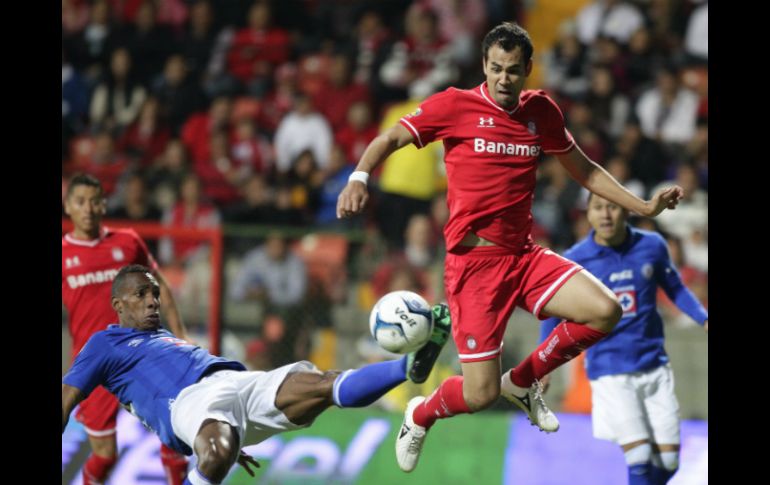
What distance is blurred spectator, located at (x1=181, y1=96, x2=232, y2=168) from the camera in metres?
14.0

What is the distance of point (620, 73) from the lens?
1331 cm

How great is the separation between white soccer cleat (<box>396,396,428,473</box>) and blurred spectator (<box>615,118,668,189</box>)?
569cm

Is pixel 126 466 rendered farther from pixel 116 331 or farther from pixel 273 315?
pixel 116 331

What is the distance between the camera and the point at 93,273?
26.3ft

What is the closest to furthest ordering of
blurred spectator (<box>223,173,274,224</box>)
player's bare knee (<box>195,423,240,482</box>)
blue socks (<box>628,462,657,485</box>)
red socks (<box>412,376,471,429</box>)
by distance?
player's bare knee (<box>195,423,240,482</box>), red socks (<box>412,376,471,429</box>), blue socks (<box>628,462,657,485</box>), blurred spectator (<box>223,173,274,224</box>)

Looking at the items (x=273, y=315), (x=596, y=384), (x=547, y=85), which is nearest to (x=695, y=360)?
(x=596, y=384)

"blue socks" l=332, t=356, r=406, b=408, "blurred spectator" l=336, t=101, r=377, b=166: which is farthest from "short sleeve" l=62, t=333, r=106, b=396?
"blurred spectator" l=336, t=101, r=377, b=166

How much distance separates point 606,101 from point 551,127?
6.81m

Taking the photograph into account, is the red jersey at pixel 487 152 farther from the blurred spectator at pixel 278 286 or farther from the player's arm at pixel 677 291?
the blurred spectator at pixel 278 286

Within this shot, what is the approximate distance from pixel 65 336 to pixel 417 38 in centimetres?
599

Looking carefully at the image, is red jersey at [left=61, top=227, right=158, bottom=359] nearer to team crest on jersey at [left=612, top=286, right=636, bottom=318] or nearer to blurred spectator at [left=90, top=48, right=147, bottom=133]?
team crest on jersey at [left=612, top=286, right=636, bottom=318]

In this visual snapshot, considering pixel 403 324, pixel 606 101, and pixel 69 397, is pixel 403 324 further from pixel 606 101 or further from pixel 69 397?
pixel 606 101

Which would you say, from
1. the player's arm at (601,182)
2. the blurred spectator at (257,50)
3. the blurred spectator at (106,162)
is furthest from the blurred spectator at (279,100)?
the player's arm at (601,182)
